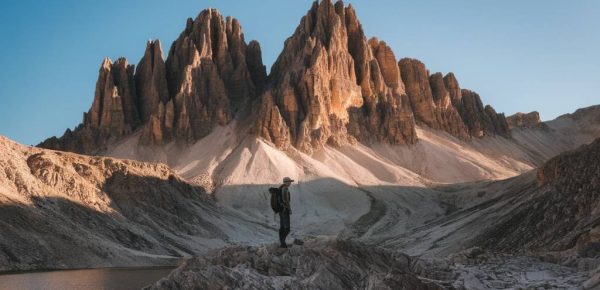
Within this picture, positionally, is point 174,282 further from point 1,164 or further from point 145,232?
point 145,232

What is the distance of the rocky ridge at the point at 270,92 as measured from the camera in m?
133

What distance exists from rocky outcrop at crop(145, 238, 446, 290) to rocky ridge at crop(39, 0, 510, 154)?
10569 centimetres

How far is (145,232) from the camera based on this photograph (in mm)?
70375

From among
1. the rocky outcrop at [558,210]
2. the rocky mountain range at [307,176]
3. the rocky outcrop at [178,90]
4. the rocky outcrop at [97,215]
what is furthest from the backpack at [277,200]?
the rocky outcrop at [178,90]

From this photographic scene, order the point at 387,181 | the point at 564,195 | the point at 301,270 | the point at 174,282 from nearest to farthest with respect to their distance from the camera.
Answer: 1. the point at 174,282
2. the point at 301,270
3. the point at 564,195
4. the point at 387,181

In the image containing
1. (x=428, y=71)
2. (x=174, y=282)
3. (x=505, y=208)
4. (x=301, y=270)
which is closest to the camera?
(x=174, y=282)

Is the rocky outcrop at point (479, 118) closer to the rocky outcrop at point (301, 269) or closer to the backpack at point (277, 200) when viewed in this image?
the backpack at point (277, 200)

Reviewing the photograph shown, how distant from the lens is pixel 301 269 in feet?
57.4

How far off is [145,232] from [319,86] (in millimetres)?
68553

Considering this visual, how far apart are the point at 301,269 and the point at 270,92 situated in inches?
4584

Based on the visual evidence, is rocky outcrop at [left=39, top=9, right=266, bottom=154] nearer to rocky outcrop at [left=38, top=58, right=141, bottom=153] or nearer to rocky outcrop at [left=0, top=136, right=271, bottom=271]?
rocky outcrop at [left=38, top=58, right=141, bottom=153]

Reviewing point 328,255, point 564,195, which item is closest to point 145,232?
point 564,195

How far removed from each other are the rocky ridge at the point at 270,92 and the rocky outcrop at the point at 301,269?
347ft

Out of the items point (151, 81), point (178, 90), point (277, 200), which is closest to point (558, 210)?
point (277, 200)
